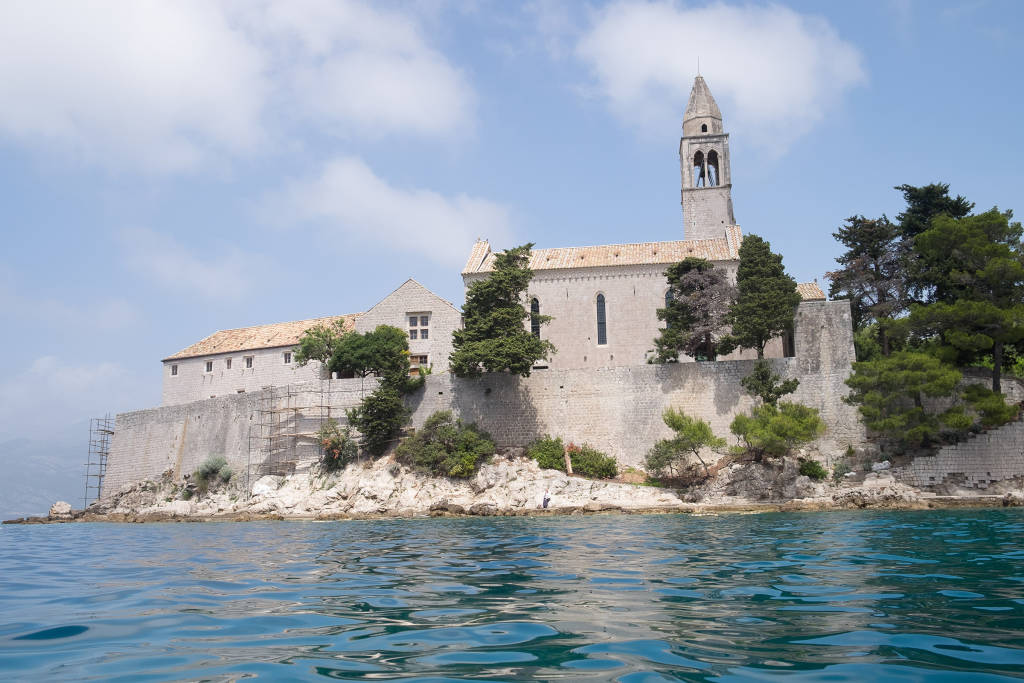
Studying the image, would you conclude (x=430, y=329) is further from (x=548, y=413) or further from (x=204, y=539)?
(x=204, y=539)

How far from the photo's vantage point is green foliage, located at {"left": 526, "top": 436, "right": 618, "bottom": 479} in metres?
30.8

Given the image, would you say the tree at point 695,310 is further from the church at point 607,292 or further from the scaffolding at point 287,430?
the scaffolding at point 287,430

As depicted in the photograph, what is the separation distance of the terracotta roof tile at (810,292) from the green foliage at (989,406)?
12.1 m

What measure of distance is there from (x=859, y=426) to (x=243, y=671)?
1185 inches

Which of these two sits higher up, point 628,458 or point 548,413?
→ point 548,413

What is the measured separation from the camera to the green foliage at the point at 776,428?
27656 mm

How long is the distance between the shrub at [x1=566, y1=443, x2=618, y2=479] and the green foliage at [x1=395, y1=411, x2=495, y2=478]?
3620 millimetres

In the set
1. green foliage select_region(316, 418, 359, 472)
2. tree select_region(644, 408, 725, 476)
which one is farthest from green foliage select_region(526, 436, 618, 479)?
green foliage select_region(316, 418, 359, 472)

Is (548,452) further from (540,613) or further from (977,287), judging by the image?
(540,613)

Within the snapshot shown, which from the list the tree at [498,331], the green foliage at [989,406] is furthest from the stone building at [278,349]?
the green foliage at [989,406]

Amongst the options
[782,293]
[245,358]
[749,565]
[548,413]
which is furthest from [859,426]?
[245,358]

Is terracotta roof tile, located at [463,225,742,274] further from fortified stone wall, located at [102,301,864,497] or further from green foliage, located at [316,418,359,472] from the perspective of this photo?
green foliage, located at [316,418,359,472]

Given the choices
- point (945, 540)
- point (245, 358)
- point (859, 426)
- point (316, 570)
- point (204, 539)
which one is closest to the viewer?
point (316, 570)

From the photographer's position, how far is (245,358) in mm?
43875
